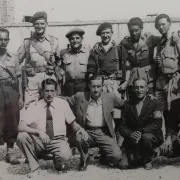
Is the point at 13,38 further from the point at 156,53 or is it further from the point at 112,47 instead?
the point at 156,53

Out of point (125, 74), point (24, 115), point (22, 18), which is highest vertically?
point (22, 18)

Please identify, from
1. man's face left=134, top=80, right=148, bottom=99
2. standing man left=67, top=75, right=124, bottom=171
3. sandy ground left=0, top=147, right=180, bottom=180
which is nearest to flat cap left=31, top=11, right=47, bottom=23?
standing man left=67, top=75, right=124, bottom=171

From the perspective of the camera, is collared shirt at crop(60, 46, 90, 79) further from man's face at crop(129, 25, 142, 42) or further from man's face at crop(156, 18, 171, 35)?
man's face at crop(156, 18, 171, 35)

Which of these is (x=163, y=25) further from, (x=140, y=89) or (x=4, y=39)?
(x=4, y=39)

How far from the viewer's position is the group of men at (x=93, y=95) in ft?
10.2

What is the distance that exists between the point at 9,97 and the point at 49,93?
0.39 m

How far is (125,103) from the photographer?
3.13 metres

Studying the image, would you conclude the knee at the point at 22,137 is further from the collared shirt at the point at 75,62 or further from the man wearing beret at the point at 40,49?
the collared shirt at the point at 75,62

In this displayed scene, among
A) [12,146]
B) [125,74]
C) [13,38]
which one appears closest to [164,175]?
[125,74]

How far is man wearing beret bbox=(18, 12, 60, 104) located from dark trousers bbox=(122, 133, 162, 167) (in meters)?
1.06

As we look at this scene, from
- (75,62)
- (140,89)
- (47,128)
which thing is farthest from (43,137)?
(140,89)

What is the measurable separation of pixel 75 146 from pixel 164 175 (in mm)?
850

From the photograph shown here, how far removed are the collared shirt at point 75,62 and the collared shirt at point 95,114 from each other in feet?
0.92

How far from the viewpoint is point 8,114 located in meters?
3.23
